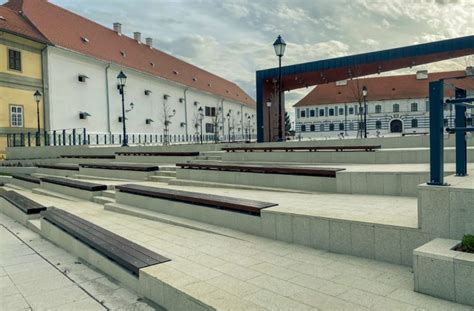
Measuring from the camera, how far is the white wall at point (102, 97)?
111 ft

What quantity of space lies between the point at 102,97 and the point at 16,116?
9770mm

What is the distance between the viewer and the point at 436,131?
4.41 m

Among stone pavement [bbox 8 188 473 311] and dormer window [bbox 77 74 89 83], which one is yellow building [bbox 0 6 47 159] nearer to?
dormer window [bbox 77 74 89 83]

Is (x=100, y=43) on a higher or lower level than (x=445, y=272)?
higher

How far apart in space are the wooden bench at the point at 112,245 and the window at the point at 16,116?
27387 millimetres

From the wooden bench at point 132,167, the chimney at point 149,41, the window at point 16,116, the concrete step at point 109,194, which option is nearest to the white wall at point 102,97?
the window at point 16,116

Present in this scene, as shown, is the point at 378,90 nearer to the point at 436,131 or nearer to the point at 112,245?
the point at 436,131

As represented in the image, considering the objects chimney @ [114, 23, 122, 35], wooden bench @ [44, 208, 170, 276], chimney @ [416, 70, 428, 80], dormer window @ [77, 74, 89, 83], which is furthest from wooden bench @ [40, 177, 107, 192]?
chimney @ [416, 70, 428, 80]

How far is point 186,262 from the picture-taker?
5.20 metres

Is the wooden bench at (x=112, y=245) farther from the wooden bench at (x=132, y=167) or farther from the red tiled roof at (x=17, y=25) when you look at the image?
the red tiled roof at (x=17, y=25)

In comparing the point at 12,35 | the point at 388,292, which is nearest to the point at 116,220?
the point at 388,292

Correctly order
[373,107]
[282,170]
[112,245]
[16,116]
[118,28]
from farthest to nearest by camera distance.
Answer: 1. [373,107]
2. [118,28]
3. [16,116]
4. [282,170]
5. [112,245]

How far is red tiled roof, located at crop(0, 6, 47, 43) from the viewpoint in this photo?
2963cm

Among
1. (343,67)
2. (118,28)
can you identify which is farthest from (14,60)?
(343,67)
